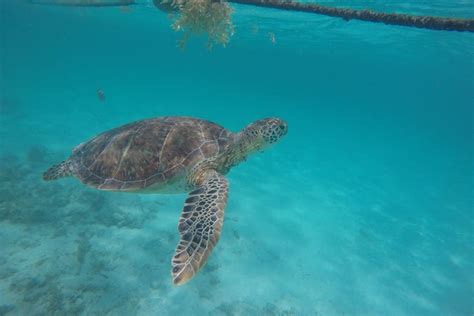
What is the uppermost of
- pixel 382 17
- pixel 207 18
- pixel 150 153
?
pixel 382 17

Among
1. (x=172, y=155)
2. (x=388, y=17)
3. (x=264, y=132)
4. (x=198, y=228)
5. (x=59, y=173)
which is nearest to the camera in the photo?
(x=388, y=17)

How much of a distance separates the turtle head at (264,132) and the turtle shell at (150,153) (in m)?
0.48

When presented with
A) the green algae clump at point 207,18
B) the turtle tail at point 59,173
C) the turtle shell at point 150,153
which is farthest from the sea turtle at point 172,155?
the green algae clump at point 207,18

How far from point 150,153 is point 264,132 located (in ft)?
7.16

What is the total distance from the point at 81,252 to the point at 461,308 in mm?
12307

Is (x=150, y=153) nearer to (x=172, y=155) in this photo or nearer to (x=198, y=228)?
(x=172, y=155)

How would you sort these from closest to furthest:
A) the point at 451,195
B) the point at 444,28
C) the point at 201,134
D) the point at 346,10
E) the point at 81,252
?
the point at 444,28
the point at 346,10
the point at 201,134
the point at 81,252
the point at 451,195

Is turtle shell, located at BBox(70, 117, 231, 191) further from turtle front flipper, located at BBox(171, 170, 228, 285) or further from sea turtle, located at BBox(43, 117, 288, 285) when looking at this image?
turtle front flipper, located at BBox(171, 170, 228, 285)

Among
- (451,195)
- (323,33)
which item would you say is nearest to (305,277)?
(451,195)

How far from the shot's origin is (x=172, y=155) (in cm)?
548

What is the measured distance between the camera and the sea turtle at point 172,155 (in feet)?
17.7

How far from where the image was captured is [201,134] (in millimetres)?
5883

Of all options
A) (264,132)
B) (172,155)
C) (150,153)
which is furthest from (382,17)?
(150,153)

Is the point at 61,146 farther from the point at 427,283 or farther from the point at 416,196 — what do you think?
the point at 416,196
